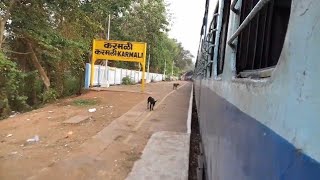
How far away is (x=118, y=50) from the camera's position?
24047mm

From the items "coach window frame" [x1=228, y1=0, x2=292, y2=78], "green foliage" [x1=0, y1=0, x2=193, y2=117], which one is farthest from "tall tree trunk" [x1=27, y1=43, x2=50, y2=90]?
"coach window frame" [x1=228, y1=0, x2=292, y2=78]

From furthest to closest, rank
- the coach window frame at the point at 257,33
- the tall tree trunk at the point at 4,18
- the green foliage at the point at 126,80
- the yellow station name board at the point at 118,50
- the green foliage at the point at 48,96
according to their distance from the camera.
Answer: the green foliage at the point at 126,80, the yellow station name board at the point at 118,50, the green foliage at the point at 48,96, the tall tree trunk at the point at 4,18, the coach window frame at the point at 257,33

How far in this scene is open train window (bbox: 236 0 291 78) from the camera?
1.71 metres

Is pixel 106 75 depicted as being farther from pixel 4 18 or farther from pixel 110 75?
pixel 4 18

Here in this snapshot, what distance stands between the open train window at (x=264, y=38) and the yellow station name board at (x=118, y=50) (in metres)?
21.6

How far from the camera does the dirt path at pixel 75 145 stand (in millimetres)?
6832

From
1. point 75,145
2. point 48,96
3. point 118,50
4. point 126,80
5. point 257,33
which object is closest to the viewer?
point 257,33

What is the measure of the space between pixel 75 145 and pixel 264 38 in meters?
7.42

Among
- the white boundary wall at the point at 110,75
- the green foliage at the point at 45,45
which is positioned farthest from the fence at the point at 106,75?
the green foliage at the point at 45,45

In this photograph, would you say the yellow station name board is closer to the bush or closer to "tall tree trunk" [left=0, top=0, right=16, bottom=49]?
the bush

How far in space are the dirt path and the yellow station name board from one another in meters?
9.37

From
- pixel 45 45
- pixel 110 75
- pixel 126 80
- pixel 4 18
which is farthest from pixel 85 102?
pixel 126 80

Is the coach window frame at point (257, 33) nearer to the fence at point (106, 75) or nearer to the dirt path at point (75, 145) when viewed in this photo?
the dirt path at point (75, 145)

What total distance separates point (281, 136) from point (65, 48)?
61.4ft
